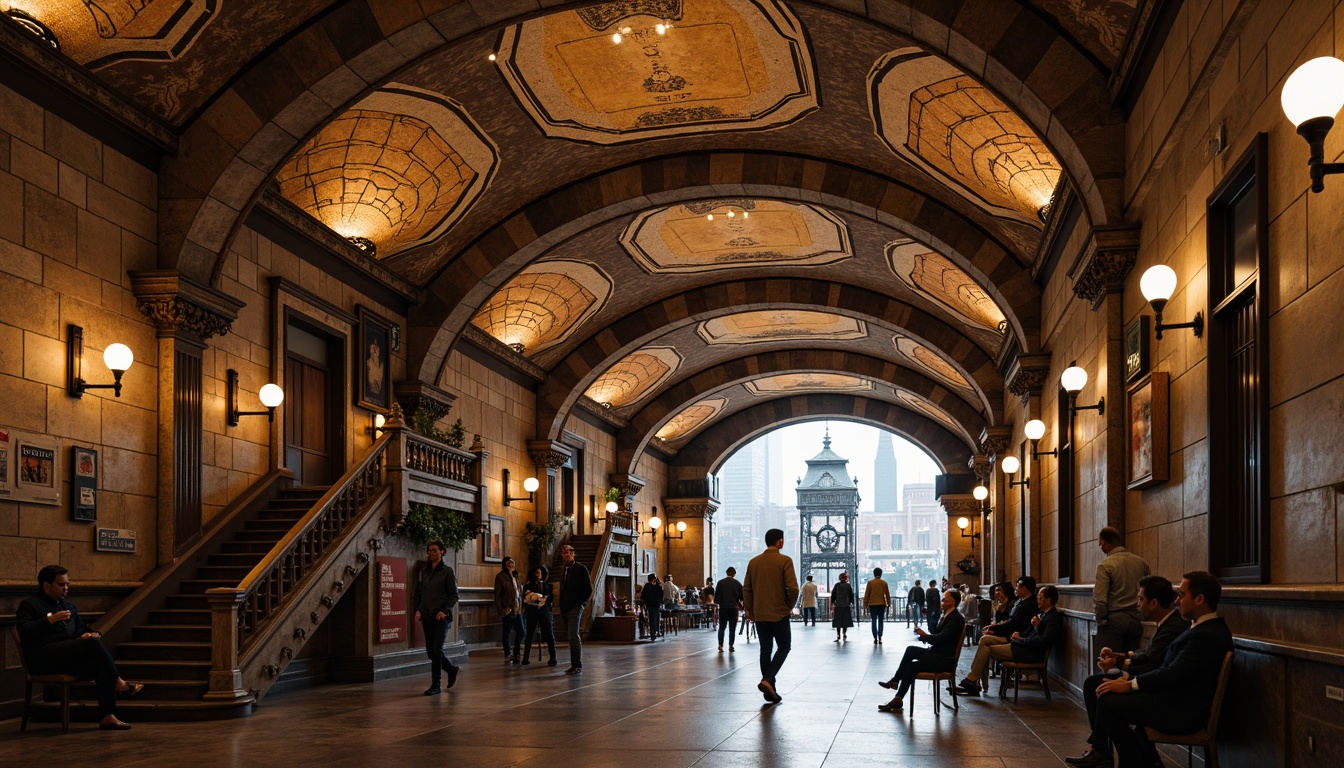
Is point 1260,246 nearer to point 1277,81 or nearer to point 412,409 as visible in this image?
point 1277,81

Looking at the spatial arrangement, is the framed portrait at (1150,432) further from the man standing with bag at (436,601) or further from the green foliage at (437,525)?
the green foliage at (437,525)

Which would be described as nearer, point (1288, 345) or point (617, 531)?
point (1288, 345)

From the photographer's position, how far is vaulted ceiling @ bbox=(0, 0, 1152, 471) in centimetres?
1021

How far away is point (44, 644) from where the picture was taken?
8.44 m

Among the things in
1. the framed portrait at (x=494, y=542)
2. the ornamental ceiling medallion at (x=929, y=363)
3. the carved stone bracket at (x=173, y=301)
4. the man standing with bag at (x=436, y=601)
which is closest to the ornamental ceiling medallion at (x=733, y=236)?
the ornamental ceiling medallion at (x=929, y=363)

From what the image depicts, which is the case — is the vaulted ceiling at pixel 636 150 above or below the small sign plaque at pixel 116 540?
above

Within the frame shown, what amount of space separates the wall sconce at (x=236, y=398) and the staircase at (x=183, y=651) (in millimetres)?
1186

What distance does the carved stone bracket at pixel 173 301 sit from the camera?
10836 mm

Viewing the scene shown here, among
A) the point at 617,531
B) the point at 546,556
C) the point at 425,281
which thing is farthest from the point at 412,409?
the point at 617,531

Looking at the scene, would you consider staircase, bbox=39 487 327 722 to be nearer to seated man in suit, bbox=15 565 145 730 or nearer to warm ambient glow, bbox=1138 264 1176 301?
seated man in suit, bbox=15 565 145 730

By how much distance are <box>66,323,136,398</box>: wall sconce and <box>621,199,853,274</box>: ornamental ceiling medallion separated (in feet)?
31.9

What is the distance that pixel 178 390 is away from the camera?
36.7ft

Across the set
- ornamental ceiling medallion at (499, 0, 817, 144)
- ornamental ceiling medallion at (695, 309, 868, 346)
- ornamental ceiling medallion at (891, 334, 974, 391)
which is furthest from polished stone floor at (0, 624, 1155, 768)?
ornamental ceiling medallion at (695, 309, 868, 346)

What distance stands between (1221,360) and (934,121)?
7.11 m
